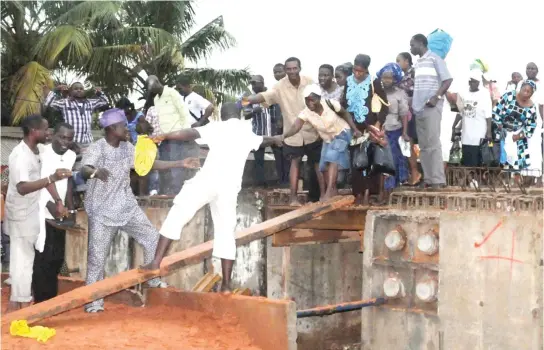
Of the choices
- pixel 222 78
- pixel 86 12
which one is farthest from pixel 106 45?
pixel 222 78

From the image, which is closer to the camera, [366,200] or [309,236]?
[366,200]

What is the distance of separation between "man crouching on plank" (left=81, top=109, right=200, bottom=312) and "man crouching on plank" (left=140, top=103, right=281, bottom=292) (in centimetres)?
42

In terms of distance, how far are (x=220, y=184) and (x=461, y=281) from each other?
2.48m

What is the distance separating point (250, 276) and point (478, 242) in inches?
133

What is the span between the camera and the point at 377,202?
8648mm

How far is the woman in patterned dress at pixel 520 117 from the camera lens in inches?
380

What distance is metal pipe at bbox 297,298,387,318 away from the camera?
7855 mm

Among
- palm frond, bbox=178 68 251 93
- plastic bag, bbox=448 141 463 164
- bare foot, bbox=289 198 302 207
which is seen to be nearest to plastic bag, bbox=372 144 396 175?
bare foot, bbox=289 198 302 207

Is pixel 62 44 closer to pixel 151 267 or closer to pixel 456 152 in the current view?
pixel 456 152

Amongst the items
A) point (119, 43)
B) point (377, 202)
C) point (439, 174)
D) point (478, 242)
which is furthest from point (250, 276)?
A: point (119, 43)

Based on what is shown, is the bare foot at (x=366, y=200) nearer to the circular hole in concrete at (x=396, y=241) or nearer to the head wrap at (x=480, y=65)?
the circular hole in concrete at (x=396, y=241)

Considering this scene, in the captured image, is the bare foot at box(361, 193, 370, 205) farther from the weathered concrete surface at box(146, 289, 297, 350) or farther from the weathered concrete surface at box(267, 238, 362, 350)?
the weathered concrete surface at box(146, 289, 297, 350)

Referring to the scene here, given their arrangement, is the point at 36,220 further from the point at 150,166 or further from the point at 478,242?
the point at 478,242

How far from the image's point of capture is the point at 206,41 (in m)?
22.2
